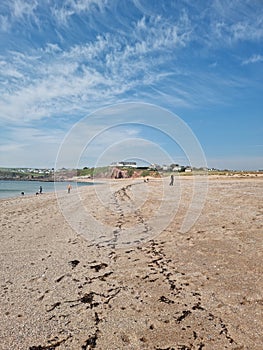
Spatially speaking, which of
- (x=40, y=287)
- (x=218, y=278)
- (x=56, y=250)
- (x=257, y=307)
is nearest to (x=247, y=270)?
(x=218, y=278)

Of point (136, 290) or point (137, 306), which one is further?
point (136, 290)

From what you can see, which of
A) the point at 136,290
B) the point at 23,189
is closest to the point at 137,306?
the point at 136,290

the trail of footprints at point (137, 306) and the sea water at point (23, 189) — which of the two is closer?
the trail of footprints at point (137, 306)

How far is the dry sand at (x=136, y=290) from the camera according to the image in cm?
447

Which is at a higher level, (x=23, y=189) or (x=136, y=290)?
(x=136, y=290)

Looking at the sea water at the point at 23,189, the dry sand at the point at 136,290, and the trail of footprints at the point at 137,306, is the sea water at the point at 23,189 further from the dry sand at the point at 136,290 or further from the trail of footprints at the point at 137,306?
the trail of footprints at the point at 137,306

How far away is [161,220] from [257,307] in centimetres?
916

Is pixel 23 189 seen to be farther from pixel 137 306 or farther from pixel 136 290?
pixel 137 306

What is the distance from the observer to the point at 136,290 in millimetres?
6172

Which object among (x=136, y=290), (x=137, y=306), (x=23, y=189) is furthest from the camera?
(x=23, y=189)

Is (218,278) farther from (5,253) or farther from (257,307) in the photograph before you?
(5,253)

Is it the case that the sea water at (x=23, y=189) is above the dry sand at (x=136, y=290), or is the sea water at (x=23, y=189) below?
below

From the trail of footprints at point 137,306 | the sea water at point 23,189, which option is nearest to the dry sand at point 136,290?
the trail of footprints at point 137,306

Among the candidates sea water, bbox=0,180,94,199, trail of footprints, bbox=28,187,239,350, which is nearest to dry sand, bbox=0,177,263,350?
trail of footprints, bbox=28,187,239,350
